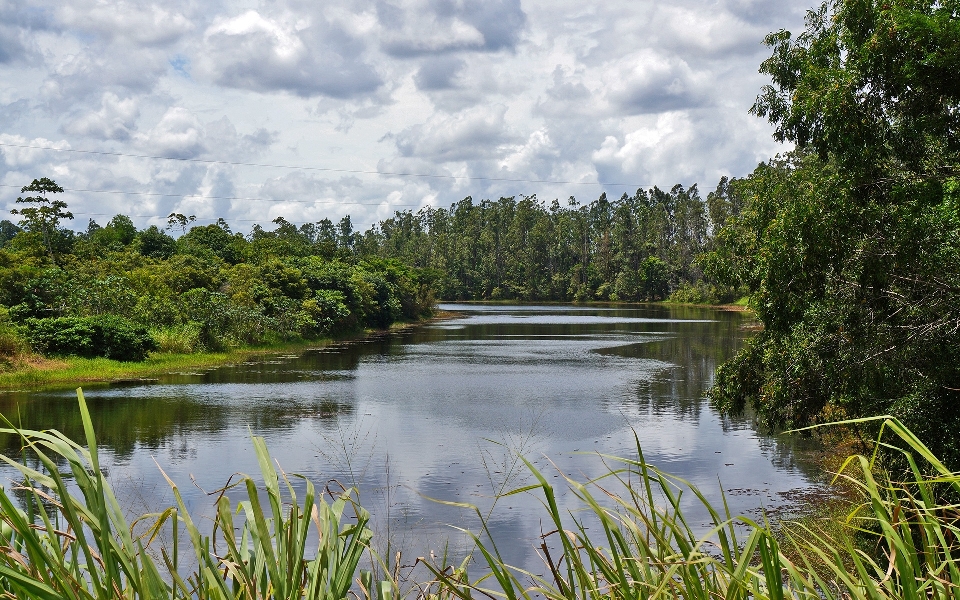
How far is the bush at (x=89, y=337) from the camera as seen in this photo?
24.2m

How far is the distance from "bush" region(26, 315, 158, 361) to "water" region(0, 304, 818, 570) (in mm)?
1685

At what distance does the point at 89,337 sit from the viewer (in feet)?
80.8

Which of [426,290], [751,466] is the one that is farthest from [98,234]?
[751,466]

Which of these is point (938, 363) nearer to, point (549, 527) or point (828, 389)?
point (828, 389)

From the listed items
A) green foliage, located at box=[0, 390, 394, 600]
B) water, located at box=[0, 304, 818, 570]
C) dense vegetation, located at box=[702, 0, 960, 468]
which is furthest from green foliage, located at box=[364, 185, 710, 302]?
green foliage, located at box=[0, 390, 394, 600]

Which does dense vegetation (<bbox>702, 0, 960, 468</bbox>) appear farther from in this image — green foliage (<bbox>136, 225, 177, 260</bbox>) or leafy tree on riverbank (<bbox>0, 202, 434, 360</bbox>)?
green foliage (<bbox>136, 225, 177, 260</bbox>)

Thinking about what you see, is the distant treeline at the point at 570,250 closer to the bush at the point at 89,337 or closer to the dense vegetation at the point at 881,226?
the bush at the point at 89,337

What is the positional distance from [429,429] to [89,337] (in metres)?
11.7

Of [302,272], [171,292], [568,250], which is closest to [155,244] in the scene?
[302,272]

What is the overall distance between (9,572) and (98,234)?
55.7 metres

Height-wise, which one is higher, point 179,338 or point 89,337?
point 89,337

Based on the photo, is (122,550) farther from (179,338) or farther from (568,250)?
(568,250)

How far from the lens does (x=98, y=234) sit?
52.6 m

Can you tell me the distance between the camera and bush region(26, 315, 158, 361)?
24173 millimetres
